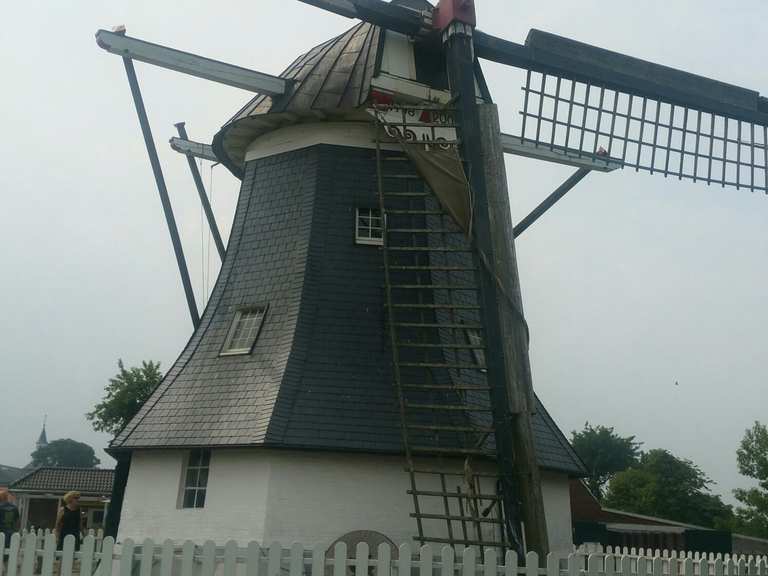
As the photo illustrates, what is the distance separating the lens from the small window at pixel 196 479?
10812 mm

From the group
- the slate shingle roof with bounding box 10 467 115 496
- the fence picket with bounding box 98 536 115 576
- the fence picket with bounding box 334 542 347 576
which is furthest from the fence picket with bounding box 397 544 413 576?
the slate shingle roof with bounding box 10 467 115 496

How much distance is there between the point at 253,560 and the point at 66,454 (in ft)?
299

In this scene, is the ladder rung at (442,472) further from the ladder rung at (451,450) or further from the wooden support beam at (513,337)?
the wooden support beam at (513,337)

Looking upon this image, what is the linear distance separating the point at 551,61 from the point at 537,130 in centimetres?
86

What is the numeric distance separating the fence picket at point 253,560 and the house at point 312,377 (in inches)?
101

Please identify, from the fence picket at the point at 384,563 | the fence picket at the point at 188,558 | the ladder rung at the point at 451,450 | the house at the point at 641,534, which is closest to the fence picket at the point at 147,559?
the fence picket at the point at 188,558

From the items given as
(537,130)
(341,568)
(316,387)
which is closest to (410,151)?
(537,130)

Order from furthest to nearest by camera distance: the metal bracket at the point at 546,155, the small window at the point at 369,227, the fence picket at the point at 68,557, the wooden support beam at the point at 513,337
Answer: the metal bracket at the point at 546,155
the small window at the point at 369,227
the wooden support beam at the point at 513,337
the fence picket at the point at 68,557

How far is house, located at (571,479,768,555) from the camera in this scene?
2258cm

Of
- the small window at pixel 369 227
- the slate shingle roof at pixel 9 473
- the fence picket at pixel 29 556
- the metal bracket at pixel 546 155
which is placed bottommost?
the fence picket at pixel 29 556

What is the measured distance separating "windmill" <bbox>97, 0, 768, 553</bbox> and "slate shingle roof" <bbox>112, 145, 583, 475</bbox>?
0.22 meters

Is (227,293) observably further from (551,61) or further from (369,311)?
(551,61)

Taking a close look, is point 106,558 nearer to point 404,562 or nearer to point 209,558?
point 209,558

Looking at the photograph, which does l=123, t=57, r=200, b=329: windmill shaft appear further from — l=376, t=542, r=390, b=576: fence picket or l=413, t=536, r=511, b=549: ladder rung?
l=376, t=542, r=390, b=576: fence picket
